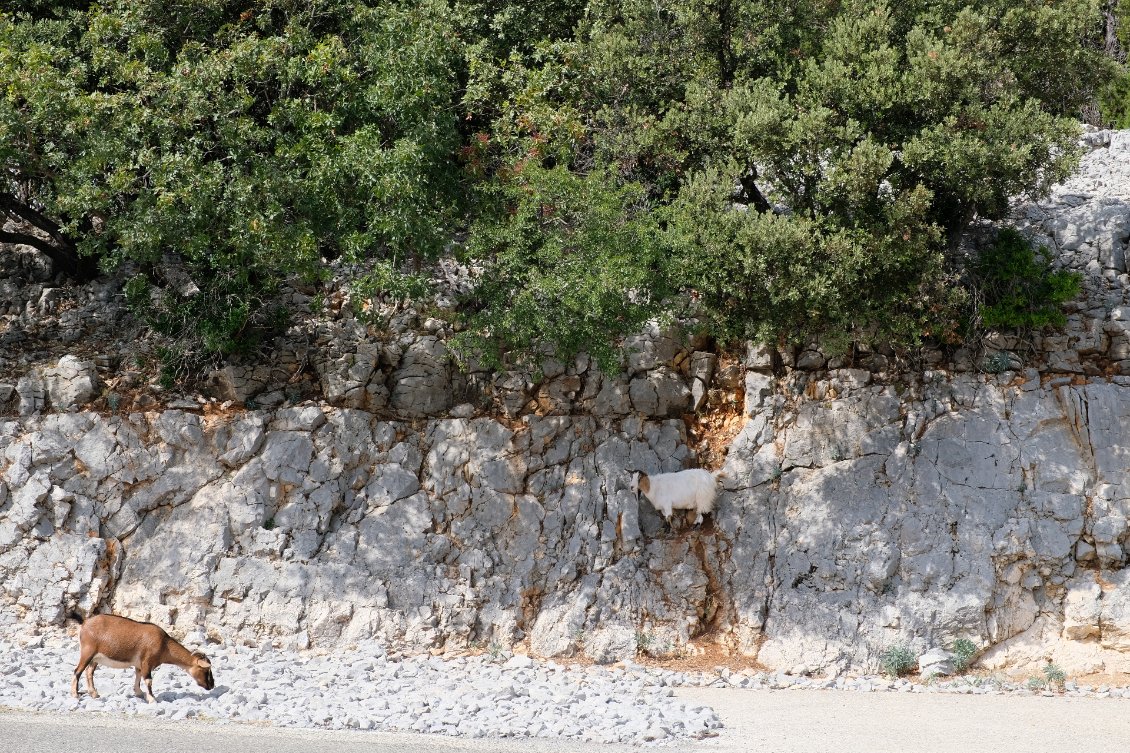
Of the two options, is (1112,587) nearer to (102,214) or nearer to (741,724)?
(741,724)

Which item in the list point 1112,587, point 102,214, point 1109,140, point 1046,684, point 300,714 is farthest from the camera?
point 1109,140

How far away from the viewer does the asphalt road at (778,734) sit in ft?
33.2

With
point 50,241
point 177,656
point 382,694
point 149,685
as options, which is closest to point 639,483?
point 382,694

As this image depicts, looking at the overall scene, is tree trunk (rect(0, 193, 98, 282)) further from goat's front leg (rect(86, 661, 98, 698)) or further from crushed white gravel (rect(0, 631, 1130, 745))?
goat's front leg (rect(86, 661, 98, 698))

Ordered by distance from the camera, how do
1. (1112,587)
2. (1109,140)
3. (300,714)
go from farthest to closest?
1. (1109,140)
2. (1112,587)
3. (300,714)

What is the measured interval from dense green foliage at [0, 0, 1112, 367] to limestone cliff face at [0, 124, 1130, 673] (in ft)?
4.23

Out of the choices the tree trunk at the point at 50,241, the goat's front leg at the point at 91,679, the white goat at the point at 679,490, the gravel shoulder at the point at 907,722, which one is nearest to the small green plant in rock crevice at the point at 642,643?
the gravel shoulder at the point at 907,722

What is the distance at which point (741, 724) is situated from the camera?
11.5 m

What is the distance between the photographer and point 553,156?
16562 millimetres

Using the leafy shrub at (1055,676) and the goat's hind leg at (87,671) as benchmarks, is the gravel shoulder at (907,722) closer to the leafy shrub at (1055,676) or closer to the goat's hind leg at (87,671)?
the leafy shrub at (1055,676)


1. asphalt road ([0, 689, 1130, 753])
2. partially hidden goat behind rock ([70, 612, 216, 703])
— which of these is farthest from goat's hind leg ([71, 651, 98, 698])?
asphalt road ([0, 689, 1130, 753])

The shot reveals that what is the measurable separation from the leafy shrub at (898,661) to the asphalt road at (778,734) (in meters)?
1.56

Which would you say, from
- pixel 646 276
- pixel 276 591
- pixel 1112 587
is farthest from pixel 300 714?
pixel 1112 587

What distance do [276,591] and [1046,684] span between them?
10977 millimetres
